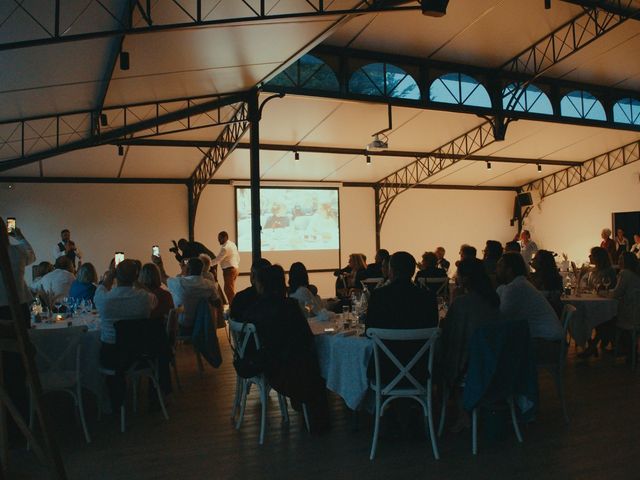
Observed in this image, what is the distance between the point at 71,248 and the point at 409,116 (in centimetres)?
685

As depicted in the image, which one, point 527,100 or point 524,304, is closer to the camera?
point 524,304

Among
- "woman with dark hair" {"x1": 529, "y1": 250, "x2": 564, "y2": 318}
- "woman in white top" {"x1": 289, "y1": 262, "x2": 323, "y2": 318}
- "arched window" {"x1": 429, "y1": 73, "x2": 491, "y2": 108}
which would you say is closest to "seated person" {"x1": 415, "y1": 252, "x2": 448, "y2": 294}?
"woman with dark hair" {"x1": 529, "y1": 250, "x2": 564, "y2": 318}

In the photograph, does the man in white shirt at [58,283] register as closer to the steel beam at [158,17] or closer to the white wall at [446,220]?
the steel beam at [158,17]

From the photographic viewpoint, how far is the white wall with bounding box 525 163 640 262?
52.1 ft

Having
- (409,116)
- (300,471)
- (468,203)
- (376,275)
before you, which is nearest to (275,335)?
(300,471)

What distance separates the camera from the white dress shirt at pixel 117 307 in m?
4.43

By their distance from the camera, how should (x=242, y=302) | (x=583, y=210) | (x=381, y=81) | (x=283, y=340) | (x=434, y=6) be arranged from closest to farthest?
1. (x=283, y=340)
2. (x=242, y=302)
3. (x=434, y=6)
4. (x=381, y=81)
5. (x=583, y=210)

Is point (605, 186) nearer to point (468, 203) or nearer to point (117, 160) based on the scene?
point (468, 203)

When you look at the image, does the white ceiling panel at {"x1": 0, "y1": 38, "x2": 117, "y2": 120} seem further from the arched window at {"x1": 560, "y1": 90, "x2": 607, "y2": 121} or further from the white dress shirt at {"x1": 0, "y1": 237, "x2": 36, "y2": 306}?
the arched window at {"x1": 560, "y1": 90, "x2": 607, "y2": 121}

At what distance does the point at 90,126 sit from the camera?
9.55 m

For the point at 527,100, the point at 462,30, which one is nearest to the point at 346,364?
the point at 462,30

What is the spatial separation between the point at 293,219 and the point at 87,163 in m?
5.28

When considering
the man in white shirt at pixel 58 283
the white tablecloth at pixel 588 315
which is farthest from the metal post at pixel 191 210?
the white tablecloth at pixel 588 315

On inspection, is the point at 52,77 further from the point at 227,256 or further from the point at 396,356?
the point at 227,256
